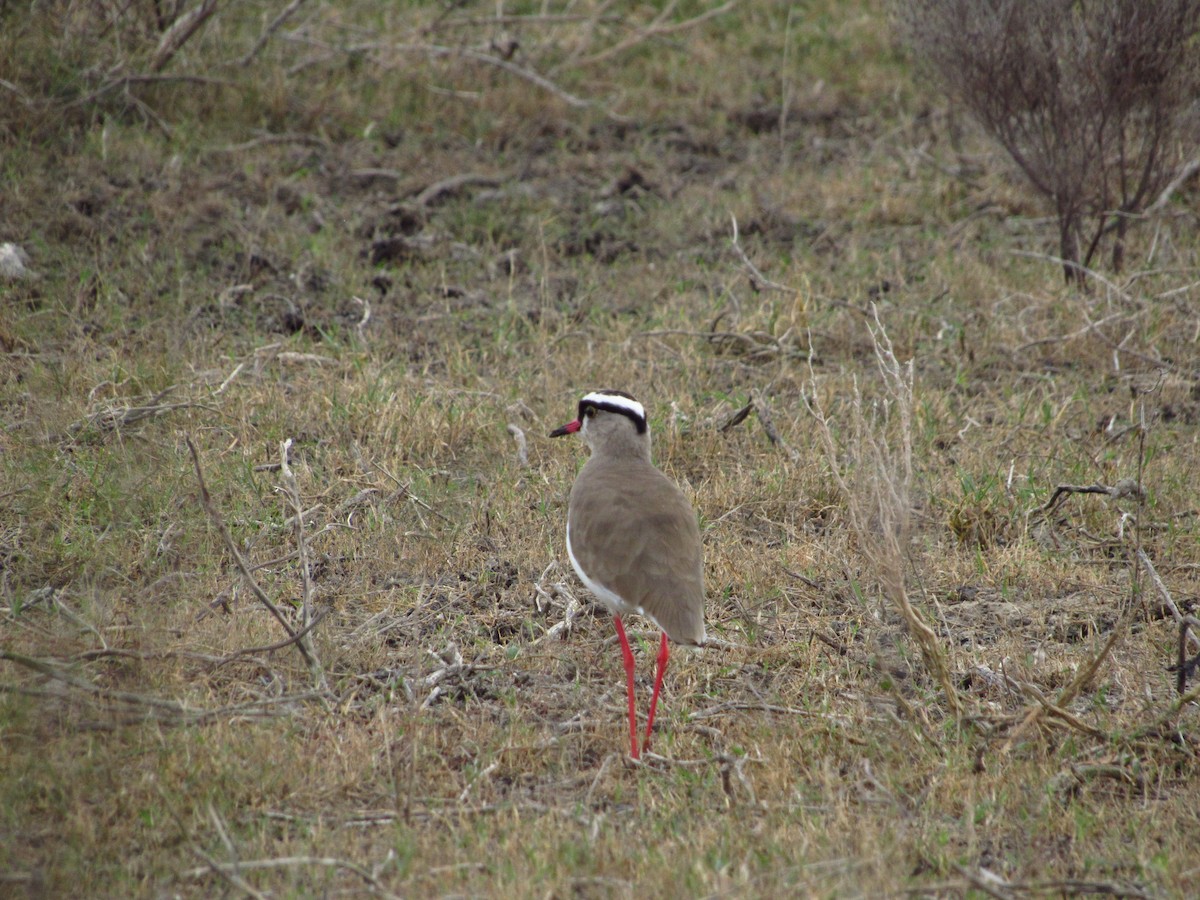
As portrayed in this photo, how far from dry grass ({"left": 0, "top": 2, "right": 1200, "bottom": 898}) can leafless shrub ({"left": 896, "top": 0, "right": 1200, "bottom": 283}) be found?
0.58 metres

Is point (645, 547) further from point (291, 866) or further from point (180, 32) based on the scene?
point (180, 32)

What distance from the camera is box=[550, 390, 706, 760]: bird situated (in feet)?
15.1

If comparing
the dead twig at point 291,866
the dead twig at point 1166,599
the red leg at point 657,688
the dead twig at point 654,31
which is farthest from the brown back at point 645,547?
the dead twig at point 654,31

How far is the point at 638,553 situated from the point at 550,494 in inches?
65.8

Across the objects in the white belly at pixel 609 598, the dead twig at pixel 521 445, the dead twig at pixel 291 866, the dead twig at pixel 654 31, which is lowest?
the dead twig at pixel 521 445

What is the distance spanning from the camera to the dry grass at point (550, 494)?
13.4 ft

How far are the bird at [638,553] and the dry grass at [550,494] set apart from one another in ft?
1.33

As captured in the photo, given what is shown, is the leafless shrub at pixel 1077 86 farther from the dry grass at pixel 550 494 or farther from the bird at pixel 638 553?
the bird at pixel 638 553

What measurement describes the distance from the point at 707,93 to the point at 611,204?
2.31 m

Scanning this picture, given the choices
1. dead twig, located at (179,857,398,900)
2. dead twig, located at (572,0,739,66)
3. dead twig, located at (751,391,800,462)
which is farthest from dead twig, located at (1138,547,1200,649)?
dead twig, located at (572,0,739,66)

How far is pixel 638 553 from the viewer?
4742 mm

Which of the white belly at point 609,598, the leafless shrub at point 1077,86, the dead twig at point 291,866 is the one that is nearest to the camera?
the dead twig at point 291,866

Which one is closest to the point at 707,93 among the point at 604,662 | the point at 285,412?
the point at 285,412

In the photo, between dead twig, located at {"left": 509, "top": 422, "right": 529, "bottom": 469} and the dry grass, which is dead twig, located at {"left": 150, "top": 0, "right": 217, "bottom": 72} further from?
dead twig, located at {"left": 509, "top": 422, "right": 529, "bottom": 469}
